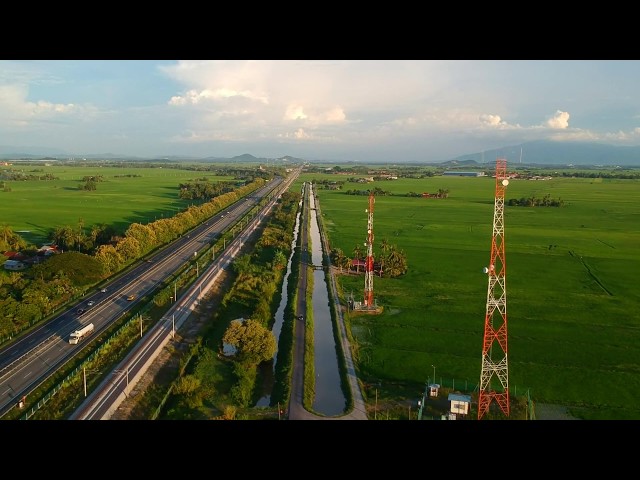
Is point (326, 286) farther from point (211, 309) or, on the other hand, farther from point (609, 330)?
point (609, 330)

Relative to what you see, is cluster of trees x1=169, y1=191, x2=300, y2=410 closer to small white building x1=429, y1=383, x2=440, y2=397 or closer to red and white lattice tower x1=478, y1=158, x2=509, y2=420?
small white building x1=429, y1=383, x2=440, y2=397

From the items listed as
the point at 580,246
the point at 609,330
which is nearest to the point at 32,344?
the point at 609,330

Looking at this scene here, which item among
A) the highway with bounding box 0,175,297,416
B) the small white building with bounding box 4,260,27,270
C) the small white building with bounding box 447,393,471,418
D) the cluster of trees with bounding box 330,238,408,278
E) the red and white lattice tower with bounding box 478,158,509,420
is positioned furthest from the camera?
the small white building with bounding box 4,260,27,270

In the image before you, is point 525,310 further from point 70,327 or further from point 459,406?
point 70,327

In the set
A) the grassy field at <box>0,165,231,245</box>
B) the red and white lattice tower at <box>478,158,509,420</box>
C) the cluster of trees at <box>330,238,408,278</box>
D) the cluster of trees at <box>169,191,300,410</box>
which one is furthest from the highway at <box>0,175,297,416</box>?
the grassy field at <box>0,165,231,245</box>

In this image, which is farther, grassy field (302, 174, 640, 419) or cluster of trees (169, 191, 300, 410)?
grassy field (302, 174, 640, 419)

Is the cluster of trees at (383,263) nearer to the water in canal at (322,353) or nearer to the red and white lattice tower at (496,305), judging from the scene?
A: the water in canal at (322,353)

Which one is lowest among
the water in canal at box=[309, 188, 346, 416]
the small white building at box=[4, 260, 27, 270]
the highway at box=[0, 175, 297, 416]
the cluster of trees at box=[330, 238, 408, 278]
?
the water in canal at box=[309, 188, 346, 416]
